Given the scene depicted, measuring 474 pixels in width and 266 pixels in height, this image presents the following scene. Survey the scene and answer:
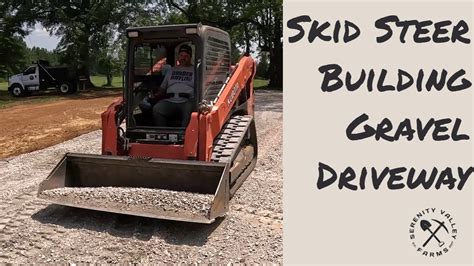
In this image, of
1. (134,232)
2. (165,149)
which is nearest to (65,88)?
(165,149)

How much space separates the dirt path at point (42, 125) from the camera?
30.6 feet

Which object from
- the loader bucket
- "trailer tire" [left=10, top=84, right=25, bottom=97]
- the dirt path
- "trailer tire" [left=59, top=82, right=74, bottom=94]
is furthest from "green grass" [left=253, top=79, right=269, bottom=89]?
the loader bucket

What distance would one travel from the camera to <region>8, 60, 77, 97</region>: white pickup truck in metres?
22.5

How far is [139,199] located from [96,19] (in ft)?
72.5

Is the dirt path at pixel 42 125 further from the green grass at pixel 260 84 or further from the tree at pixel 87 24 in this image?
the green grass at pixel 260 84

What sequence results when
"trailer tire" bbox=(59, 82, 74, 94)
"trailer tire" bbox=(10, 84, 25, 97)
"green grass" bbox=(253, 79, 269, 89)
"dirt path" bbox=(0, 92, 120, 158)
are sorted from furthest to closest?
"green grass" bbox=(253, 79, 269, 89)
"trailer tire" bbox=(59, 82, 74, 94)
"trailer tire" bbox=(10, 84, 25, 97)
"dirt path" bbox=(0, 92, 120, 158)

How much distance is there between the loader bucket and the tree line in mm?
19345

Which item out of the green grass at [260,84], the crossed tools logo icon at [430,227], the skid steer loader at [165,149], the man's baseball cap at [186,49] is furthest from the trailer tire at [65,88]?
the crossed tools logo icon at [430,227]

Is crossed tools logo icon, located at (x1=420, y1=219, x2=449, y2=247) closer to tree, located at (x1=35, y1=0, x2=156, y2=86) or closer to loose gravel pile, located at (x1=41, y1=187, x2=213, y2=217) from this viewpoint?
loose gravel pile, located at (x1=41, y1=187, x2=213, y2=217)

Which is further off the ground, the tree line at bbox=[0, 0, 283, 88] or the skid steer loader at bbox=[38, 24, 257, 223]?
the tree line at bbox=[0, 0, 283, 88]

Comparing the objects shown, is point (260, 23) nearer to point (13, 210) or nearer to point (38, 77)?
point (38, 77)

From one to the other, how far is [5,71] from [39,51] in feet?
293

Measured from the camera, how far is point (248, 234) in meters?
4.27

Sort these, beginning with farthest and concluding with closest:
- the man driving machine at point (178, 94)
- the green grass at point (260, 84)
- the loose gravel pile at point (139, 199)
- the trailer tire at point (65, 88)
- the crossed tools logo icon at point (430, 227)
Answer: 1. the green grass at point (260, 84)
2. the trailer tire at point (65, 88)
3. the man driving machine at point (178, 94)
4. the loose gravel pile at point (139, 199)
5. the crossed tools logo icon at point (430, 227)
